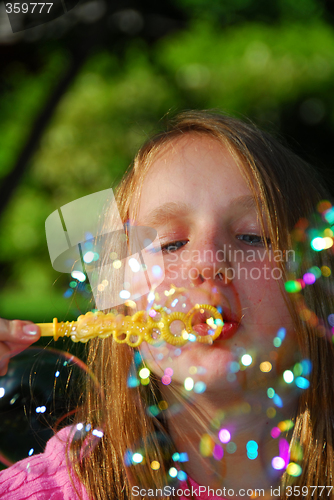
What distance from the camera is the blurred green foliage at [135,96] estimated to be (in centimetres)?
181

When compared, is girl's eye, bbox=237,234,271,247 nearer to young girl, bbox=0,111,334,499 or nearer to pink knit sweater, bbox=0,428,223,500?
young girl, bbox=0,111,334,499

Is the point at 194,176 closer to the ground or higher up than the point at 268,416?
higher up

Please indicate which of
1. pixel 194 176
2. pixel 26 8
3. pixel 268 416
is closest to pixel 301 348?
pixel 268 416

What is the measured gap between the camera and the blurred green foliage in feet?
5.92

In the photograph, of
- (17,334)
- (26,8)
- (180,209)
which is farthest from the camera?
(26,8)

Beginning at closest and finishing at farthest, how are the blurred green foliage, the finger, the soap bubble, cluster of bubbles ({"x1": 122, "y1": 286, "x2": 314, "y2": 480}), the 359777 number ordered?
the finger
cluster of bubbles ({"x1": 122, "y1": 286, "x2": 314, "y2": 480})
the soap bubble
the 359777 number
the blurred green foliage

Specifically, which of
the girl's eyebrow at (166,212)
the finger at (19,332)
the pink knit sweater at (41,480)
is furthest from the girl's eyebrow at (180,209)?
the pink knit sweater at (41,480)

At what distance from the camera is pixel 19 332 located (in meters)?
0.68

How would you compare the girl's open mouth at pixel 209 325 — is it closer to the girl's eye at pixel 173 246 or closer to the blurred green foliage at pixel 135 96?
the girl's eye at pixel 173 246

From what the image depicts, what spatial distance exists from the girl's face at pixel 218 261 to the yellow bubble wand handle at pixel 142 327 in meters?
0.02

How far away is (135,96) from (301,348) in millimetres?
1461
